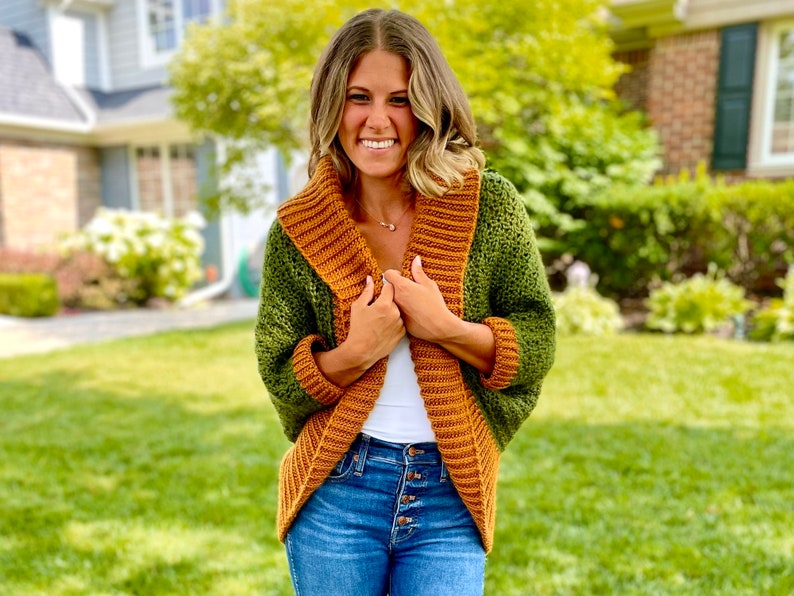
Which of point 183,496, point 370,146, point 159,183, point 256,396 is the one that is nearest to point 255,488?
point 183,496

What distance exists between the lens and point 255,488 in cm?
363

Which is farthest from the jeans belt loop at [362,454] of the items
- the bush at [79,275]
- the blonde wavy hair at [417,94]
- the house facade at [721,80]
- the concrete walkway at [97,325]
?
the bush at [79,275]

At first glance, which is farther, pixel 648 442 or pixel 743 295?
pixel 743 295

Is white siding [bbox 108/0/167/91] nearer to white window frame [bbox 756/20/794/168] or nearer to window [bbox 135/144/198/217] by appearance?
window [bbox 135/144/198/217]

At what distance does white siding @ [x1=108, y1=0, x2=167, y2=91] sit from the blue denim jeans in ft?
40.9

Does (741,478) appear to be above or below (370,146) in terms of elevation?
below

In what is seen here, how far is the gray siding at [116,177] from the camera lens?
41.0 ft

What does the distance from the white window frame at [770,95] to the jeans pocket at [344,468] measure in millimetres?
8252

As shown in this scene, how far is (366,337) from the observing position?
1344 mm

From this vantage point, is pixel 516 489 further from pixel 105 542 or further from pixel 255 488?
pixel 105 542

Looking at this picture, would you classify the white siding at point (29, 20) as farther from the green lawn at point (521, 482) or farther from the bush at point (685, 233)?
the bush at point (685, 233)

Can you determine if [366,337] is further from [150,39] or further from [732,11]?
[150,39]

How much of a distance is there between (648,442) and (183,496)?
104 inches

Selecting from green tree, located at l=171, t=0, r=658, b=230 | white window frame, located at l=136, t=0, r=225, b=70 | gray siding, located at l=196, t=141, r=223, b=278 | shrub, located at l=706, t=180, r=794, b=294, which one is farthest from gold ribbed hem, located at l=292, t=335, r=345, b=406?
white window frame, located at l=136, t=0, r=225, b=70
